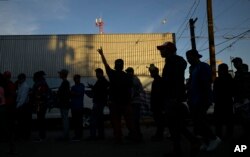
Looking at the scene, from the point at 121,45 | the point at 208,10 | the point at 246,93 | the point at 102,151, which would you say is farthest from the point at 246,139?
the point at 121,45

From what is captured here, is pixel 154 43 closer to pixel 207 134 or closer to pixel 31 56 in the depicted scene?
pixel 31 56

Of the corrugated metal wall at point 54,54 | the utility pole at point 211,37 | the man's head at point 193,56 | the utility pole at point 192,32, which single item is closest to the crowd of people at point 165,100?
the man's head at point 193,56

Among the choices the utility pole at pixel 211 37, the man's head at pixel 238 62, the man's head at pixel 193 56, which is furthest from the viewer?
the utility pole at pixel 211 37

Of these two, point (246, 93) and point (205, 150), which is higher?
point (246, 93)

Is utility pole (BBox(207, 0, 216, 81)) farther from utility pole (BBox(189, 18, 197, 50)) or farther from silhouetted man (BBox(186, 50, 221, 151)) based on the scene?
silhouetted man (BBox(186, 50, 221, 151))

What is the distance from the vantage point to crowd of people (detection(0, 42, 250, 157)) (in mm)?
6332

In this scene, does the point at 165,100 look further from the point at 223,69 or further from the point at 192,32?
the point at 192,32

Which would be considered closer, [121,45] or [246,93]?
[246,93]

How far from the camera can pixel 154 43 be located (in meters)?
28.3

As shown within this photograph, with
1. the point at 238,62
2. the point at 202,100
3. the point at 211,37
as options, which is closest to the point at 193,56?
the point at 202,100

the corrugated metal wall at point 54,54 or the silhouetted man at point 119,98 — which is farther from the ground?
the corrugated metal wall at point 54,54

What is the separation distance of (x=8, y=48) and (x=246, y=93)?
22.4m

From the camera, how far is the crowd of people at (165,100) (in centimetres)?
633

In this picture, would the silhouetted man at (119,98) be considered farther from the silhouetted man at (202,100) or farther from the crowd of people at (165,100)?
the silhouetted man at (202,100)
